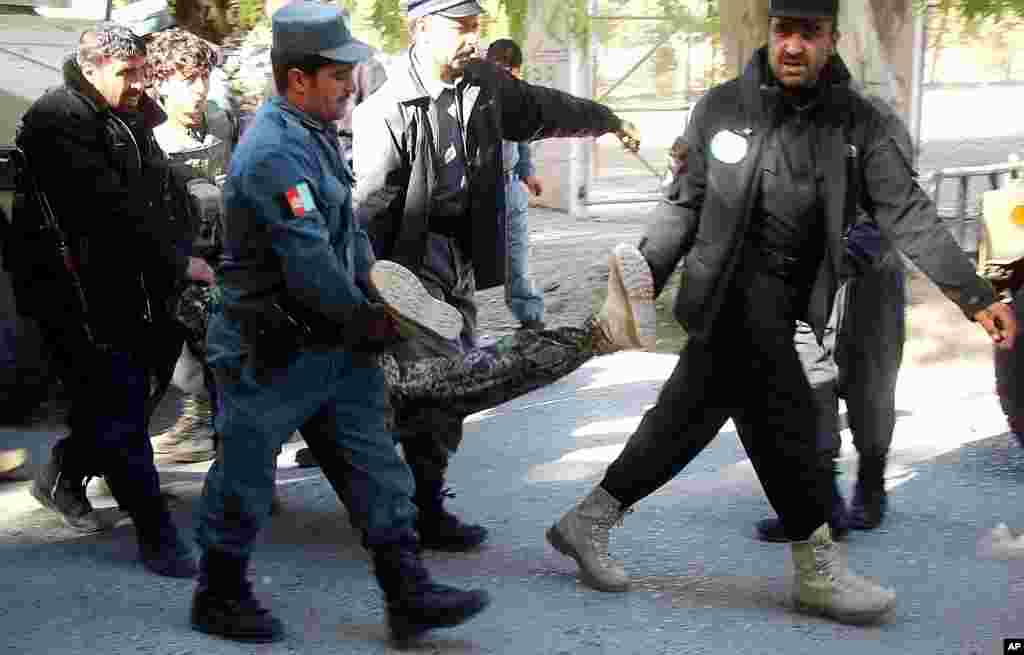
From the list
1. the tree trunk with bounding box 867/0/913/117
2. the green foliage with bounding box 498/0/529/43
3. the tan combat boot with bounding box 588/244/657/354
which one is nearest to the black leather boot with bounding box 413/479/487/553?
the tan combat boot with bounding box 588/244/657/354

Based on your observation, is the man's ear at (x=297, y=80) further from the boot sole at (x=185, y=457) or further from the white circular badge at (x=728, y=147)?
the boot sole at (x=185, y=457)

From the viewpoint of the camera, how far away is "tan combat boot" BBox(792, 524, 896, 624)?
12.2 feet

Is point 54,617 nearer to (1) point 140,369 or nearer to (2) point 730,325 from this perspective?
(1) point 140,369

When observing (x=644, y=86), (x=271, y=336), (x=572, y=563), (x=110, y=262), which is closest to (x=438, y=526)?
(x=572, y=563)

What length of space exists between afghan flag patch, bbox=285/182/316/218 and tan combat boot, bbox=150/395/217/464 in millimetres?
2395

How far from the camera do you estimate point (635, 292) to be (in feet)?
12.0

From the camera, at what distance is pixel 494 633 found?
12.1 ft

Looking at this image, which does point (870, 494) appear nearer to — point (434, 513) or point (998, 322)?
point (998, 322)

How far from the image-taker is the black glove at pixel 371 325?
10.9 feet

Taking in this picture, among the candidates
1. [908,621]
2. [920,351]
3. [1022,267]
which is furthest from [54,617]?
[920,351]

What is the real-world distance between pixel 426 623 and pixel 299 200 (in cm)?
115

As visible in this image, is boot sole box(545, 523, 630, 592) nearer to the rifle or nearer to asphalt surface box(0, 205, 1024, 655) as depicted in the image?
asphalt surface box(0, 205, 1024, 655)

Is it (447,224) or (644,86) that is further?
(644,86)

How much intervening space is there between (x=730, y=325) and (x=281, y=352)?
1.27 m
